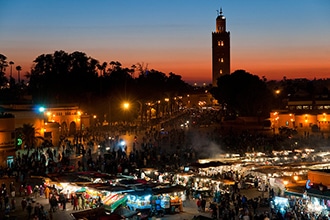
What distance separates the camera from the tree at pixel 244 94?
198 feet

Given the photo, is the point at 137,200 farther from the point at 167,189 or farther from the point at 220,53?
the point at 220,53

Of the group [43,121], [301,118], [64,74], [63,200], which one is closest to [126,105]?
[64,74]

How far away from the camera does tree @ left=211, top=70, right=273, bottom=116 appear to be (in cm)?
6022

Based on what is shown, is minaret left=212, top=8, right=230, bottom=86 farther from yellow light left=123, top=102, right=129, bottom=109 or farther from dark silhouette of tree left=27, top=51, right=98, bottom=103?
yellow light left=123, top=102, right=129, bottom=109

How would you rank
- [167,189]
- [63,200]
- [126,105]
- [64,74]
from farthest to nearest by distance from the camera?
[64,74] → [126,105] → [63,200] → [167,189]

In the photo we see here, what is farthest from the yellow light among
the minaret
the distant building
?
the minaret

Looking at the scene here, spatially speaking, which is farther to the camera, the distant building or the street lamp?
the street lamp

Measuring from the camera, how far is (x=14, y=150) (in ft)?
98.1

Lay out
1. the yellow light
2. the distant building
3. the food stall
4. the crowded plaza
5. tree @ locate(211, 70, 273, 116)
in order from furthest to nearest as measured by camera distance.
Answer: tree @ locate(211, 70, 273, 116), the yellow light, the distant building, the food stall, the crowded plaza

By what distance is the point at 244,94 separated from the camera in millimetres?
61406

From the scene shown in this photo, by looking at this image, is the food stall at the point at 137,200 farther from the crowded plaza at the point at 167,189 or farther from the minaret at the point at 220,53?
the minaret at the point at 220,53

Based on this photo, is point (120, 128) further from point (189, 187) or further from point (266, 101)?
point (189, 187)

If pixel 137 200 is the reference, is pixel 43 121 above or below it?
above

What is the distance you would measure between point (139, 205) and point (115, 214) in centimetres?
211
